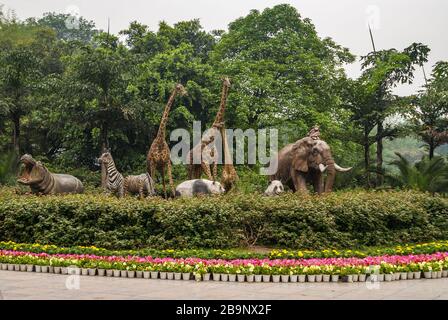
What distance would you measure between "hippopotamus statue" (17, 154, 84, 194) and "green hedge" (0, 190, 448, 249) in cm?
416

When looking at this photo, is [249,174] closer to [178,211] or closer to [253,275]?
[178,211]

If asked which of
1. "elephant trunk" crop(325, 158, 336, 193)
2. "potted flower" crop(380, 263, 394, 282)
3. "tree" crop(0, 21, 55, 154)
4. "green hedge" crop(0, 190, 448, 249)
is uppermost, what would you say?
"tree" crop(0, 21, 55, 154)

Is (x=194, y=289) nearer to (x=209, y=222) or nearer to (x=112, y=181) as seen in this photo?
(x=209, y=222)

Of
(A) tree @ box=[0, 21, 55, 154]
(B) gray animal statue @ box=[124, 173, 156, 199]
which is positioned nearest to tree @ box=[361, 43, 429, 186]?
(B) gray animal statue @ box=[124, 173, 156, 199]

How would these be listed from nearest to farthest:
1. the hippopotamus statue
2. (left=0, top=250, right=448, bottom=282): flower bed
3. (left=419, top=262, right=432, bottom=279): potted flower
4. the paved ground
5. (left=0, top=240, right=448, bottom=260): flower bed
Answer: the paved ground
(left=0, top=250, right=448, bottom=282): flower bed
(left=419, top=262, right=432, bottom=279): potted flower
(left=0, top=240, right=448, bottom=260): flower bed
the hippopotamus statue

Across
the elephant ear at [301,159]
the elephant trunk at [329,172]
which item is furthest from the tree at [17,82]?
the elephant trunk at [329,172]

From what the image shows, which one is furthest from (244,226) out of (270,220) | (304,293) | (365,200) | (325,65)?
(325,65)

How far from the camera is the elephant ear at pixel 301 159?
18.1 meters

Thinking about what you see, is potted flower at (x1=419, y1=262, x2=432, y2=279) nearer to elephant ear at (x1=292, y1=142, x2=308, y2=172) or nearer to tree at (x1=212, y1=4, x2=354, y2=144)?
elephant ear at (x1=292, y1=142, x2=308, y2=172)

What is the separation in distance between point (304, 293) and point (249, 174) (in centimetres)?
1732

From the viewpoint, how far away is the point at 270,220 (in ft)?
44.8

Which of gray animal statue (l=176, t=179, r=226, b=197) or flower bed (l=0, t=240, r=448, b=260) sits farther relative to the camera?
gray animal statue (l=176, t=179, r=226, b=197)

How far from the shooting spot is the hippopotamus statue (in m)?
18.7

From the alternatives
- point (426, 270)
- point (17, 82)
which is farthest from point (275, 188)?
point (17, 82)
